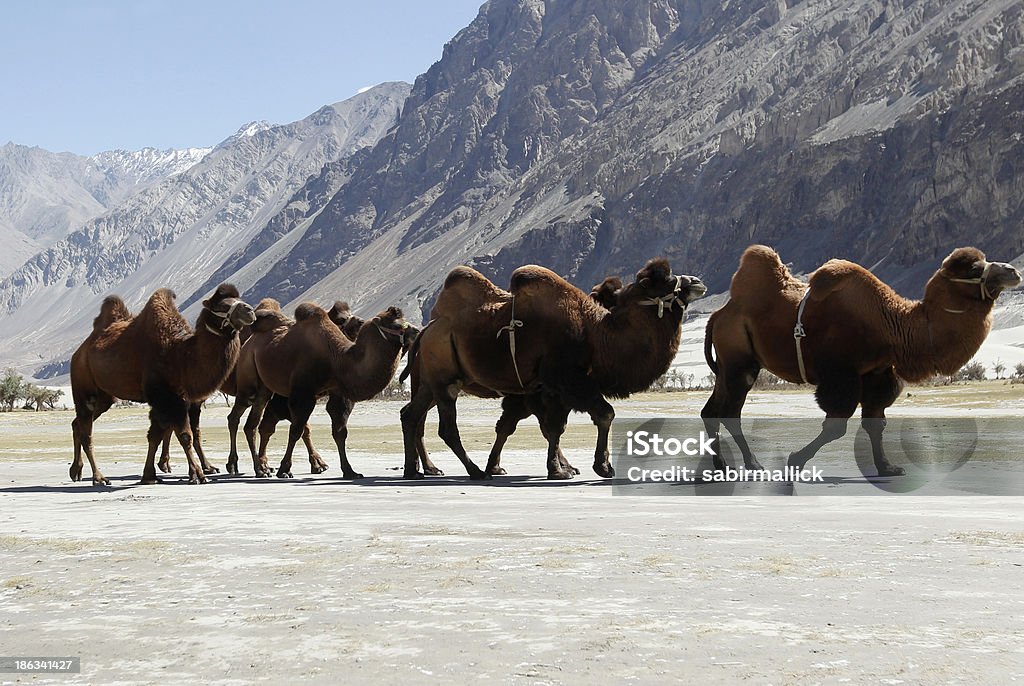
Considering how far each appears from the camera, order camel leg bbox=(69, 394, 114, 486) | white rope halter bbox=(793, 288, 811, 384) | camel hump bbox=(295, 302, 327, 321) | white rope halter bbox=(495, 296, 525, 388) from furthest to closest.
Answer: camel hump bbox=(295, 302, 327, 321) < camel leg bbox=(69, 394, 114, 486) < white rope halter bbox=(495, 296, 525, 388) < white rope halter bbox=(793, 288, 811, 384)

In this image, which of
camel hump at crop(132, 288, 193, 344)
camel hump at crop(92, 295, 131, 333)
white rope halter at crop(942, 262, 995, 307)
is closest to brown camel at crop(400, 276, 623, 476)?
camel hump at crop(132, 288, 193, 344)

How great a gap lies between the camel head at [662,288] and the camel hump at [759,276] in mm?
400

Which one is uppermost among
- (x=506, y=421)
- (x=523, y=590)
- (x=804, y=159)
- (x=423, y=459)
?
(x=804, y=159)

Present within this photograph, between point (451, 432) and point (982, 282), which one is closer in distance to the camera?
Result: point (982, 282)

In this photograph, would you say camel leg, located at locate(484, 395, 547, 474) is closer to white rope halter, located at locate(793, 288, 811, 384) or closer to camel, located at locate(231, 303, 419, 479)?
camel, located at locate(231, 303, 419, 479)

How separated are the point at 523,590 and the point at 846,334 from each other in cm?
663

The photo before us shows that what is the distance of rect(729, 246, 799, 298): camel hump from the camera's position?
12.4 meters

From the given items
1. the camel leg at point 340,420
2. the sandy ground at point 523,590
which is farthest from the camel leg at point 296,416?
the sandy ground at point 523,590

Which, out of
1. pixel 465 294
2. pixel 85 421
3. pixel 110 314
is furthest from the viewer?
pixel 110 314

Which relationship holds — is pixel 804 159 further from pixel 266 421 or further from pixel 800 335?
pixel 800 335

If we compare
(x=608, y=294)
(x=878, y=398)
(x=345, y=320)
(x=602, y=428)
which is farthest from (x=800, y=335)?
(x=345, y=320)

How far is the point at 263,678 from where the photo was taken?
4465mm

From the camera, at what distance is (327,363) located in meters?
15.8
